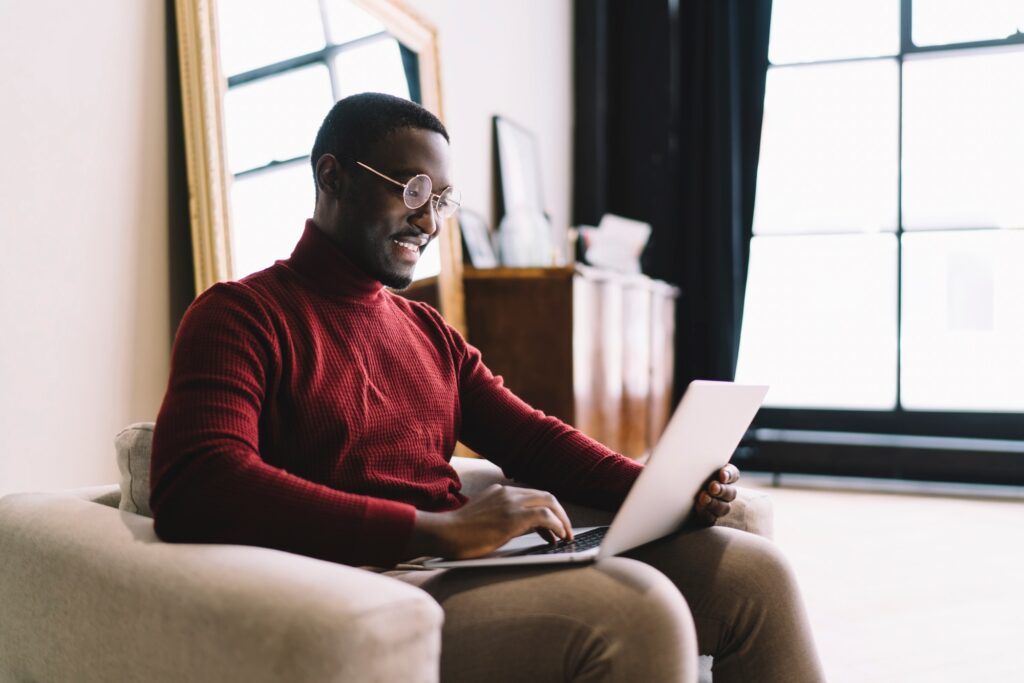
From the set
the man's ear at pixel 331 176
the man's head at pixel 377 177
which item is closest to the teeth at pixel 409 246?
the man's head at pixel 377 177

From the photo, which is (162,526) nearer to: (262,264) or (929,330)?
(262,264)

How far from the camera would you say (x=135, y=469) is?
1341 mm

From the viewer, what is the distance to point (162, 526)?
110 cm

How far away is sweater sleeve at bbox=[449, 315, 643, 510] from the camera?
5.08 feet

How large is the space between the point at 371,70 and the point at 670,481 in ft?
6.71

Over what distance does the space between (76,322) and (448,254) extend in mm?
Answer: 1717

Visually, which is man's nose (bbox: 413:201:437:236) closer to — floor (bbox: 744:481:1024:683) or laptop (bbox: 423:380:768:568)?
laptop (bbox: 423:380:768:568)

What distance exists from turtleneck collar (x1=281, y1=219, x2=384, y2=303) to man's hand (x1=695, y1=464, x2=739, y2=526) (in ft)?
1.92

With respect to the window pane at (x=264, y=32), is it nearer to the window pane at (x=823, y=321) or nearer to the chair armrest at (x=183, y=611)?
the chair armrest at (x=183, y=611)

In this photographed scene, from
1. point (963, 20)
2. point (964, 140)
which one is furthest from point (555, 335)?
point (963, 20)

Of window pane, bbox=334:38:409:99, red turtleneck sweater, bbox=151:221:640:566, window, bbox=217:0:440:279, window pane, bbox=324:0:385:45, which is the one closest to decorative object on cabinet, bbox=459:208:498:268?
window pane, bbox=334:38:409:99

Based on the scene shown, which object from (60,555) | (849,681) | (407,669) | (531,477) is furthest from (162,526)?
(849,681)

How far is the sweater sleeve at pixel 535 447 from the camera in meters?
1.55

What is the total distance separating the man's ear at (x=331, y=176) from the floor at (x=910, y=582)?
4.71ft
